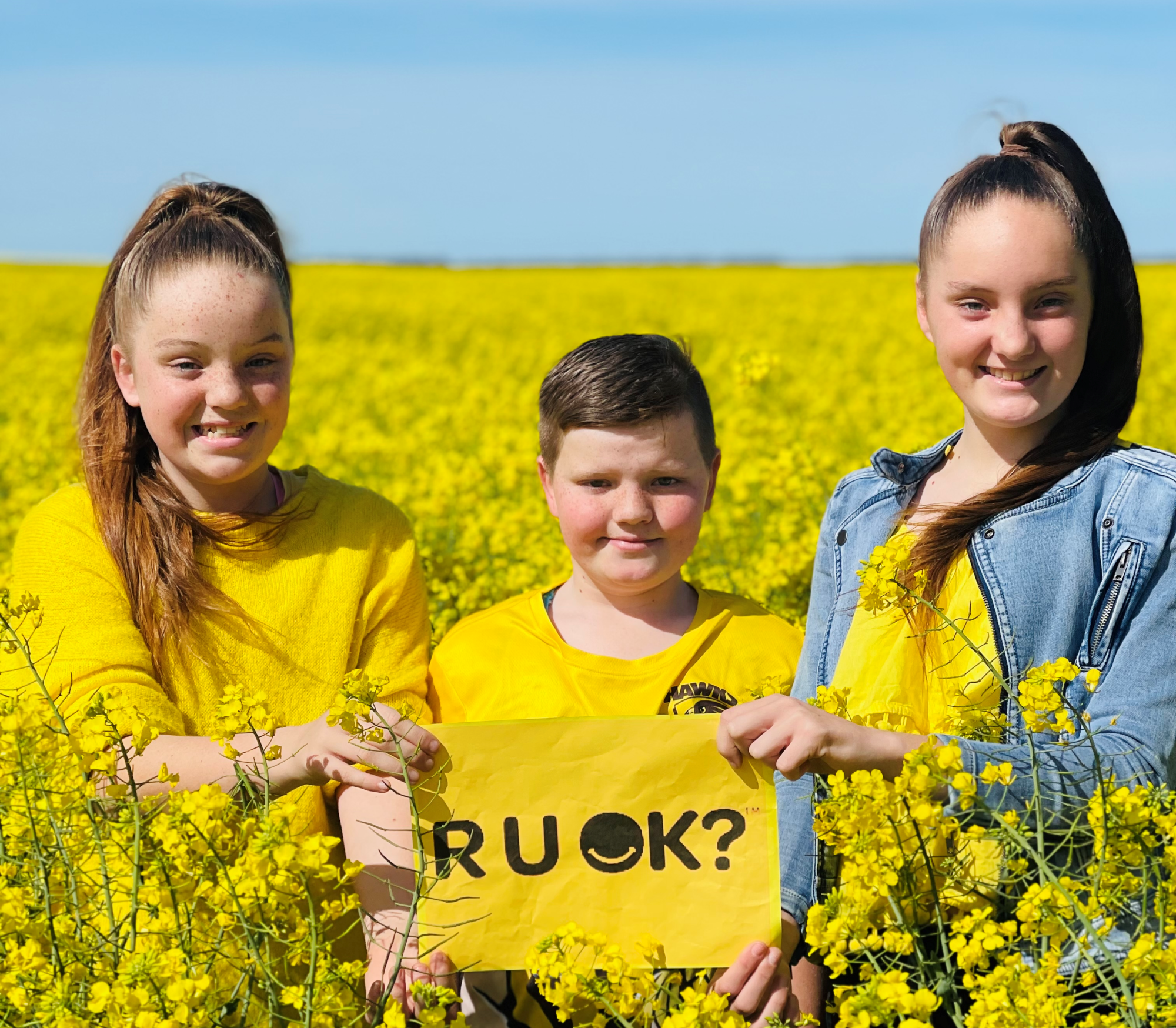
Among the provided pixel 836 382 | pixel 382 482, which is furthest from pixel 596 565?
Answer: pixel 836 382

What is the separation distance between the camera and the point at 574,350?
92.1 inches

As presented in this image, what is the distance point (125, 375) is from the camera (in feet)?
7.61

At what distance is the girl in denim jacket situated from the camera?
6.27 ft

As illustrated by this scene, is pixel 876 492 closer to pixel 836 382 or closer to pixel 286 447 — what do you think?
pixel 286 447

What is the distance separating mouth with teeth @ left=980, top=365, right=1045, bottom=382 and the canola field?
162 centimetres

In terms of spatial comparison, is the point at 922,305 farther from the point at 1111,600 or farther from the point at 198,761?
the point at 198,761

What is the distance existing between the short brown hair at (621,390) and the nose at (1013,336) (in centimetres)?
49

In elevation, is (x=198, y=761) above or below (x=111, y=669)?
below

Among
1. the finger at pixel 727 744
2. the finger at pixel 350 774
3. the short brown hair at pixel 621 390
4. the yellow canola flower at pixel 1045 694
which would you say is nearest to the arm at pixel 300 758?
the finger at pixel 350 774

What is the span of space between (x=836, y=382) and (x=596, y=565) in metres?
8.23

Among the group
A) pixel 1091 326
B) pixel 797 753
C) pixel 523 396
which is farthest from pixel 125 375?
pixel 523 396

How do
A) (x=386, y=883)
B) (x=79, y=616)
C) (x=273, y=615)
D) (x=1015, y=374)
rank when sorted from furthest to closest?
(x=273, y=615) → (x=79, y=616) → (x=1015, y=374) → (x=386, y=883)

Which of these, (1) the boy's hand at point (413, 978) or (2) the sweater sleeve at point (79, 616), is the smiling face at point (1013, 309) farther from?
(2) the sweater sleeve at point (79, 616)

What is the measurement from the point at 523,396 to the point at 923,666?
22.5 ft
